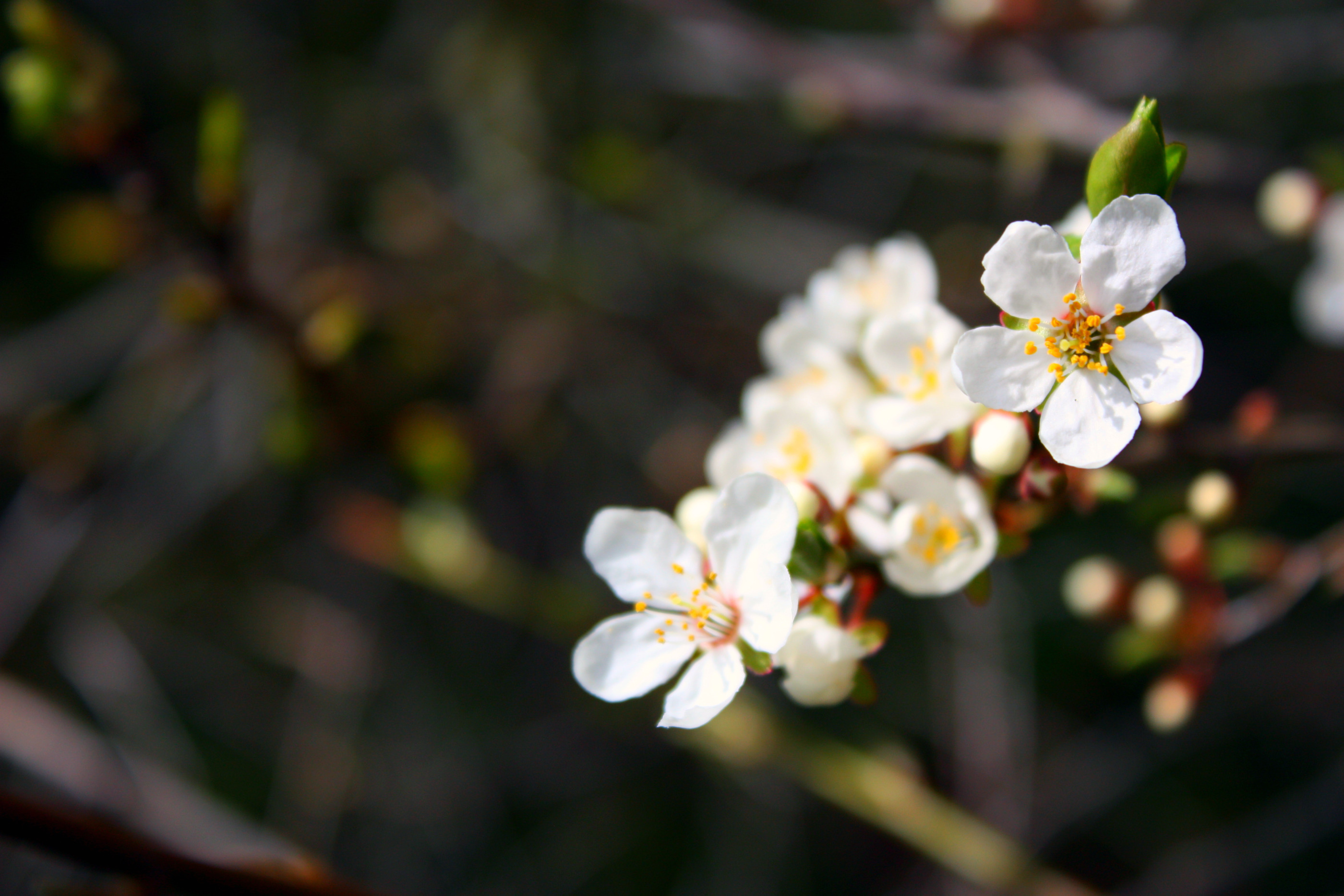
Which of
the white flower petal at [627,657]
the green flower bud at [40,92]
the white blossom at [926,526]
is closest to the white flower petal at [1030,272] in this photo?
the white blossom at [926,526]

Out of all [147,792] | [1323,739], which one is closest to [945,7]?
[1323,739]

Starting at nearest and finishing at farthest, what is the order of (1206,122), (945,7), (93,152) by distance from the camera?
(93,152)
(945,7)
(1206,122)

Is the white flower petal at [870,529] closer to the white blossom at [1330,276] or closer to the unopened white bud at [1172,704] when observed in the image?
the unopened white bud at [1172,704]

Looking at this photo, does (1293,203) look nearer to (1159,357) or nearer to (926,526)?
(1159,357)

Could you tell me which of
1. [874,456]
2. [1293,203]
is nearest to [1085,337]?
[874,456]

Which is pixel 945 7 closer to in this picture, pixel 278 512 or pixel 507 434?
pixel 507 434

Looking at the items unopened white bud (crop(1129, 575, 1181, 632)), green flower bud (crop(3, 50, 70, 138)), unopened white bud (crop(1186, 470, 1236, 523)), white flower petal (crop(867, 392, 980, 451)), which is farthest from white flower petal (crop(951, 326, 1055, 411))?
green flower bud (crop(3, 50, 70, 138))

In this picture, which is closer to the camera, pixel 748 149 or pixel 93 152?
pixel 93 152
